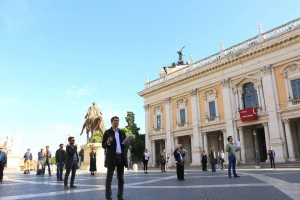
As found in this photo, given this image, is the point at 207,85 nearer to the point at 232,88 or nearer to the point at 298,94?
the point at 232,88

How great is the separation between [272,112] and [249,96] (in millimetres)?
3754

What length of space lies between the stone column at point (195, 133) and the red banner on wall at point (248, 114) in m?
6.24

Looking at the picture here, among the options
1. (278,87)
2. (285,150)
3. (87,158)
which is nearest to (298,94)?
(278,87)

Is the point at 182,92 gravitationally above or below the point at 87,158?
above

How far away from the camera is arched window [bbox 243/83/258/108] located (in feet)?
92.3

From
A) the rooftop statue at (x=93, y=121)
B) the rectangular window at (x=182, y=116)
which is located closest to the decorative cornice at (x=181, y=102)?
the rectangular window at (x=182, y=116)

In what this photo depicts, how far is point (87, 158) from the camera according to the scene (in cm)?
2175

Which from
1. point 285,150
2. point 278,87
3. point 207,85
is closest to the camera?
point 285,150

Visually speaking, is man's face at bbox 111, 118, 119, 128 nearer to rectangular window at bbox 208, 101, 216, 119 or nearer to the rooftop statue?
the rooftop statue

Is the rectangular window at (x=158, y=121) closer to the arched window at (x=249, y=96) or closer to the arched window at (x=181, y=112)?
the arched window at (x=181, y=112)

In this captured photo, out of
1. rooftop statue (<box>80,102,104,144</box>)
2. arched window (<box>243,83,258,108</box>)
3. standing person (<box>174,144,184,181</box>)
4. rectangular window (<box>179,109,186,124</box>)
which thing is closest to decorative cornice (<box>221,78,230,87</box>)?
arched window (<box>243,83,258,108</box>)

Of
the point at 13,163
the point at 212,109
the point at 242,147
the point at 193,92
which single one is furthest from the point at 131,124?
the point at 242,147

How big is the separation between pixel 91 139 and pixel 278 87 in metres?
18.1

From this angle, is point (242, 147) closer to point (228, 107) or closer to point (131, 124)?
point (228, 107)
